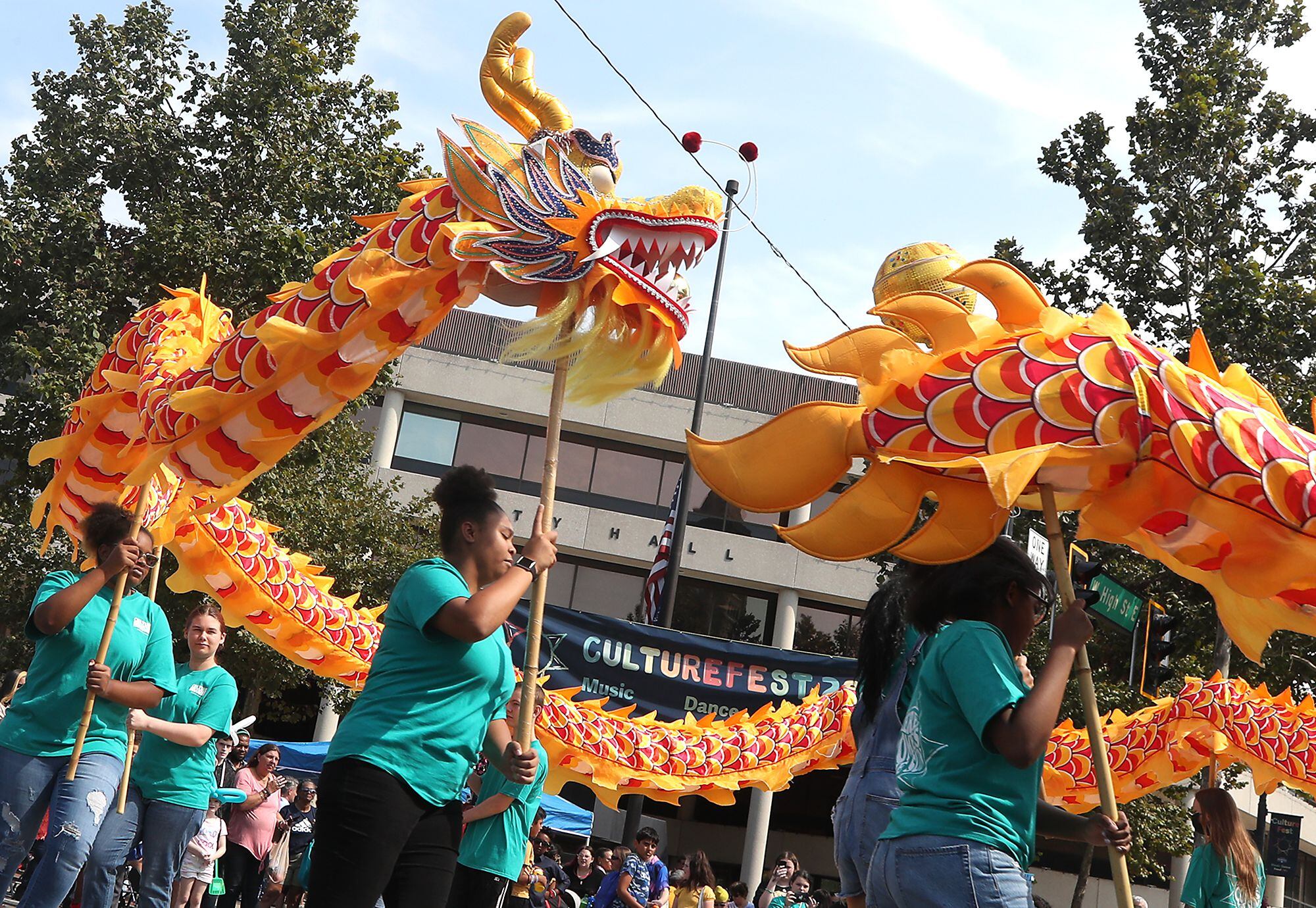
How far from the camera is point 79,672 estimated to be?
14.9 feet

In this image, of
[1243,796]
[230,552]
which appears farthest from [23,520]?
[1243,796]

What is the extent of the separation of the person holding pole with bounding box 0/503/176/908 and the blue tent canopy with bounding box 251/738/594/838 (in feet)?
33.8

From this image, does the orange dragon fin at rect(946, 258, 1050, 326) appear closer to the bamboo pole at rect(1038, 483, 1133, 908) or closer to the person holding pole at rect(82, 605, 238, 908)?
the bamboo pole at rect(1038, 483, 1133, 908)

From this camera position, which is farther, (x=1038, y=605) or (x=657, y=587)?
(x=657, y=587)

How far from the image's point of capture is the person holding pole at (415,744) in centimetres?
307

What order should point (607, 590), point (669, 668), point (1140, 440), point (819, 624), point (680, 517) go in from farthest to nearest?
point (819, 624)
point (607, 590)
point (680, 517)
point (669, 668)
point (1140, 440)

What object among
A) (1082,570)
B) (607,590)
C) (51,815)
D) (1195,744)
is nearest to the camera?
(51,815)

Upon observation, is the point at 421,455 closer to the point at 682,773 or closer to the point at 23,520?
the point at 23,520

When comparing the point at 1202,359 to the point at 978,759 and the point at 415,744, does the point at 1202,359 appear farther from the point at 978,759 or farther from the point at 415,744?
the point at 415,744

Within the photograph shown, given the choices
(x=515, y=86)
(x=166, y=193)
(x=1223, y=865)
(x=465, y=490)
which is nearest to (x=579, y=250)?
(x=515, y=86)

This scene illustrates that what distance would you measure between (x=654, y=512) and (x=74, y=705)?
2247 centimetres

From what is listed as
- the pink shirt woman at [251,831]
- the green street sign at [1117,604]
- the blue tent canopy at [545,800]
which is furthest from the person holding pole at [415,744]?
the blue tent canopy at [545,800]

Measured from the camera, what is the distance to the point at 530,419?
26.5 metres

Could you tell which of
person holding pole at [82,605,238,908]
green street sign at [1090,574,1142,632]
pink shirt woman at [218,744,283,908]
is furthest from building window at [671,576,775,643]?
person holding pole at [82,605,238,908]
